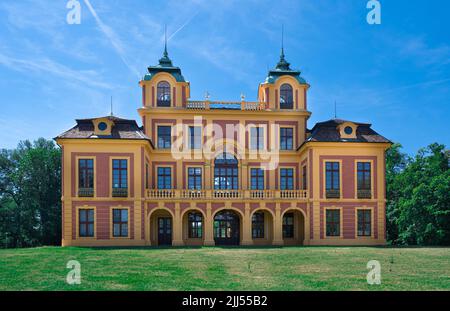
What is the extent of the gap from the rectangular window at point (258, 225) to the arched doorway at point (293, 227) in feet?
5.83

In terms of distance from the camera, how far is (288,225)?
42312mm

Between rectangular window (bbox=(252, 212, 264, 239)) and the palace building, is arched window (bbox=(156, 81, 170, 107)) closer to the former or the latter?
the palace building

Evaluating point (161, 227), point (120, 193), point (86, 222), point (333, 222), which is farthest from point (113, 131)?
point (333, 222)

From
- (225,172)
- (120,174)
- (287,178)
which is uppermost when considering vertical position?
(225,172)

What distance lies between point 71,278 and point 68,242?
2179cm

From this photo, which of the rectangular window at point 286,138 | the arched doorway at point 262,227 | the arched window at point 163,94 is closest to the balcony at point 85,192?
the arched window at point 163,94

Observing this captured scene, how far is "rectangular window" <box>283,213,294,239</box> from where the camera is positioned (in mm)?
42062

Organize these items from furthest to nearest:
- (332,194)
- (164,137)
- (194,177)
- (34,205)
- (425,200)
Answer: (34,205) → (425,200) → (194,177) → (164,137) → (332,194)

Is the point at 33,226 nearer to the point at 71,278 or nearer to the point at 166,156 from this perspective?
the point at 166,156

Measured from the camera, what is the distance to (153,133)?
41.4 meters

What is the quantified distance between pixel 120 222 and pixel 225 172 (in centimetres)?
946

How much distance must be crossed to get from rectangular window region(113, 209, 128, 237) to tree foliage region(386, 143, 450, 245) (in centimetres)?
2513

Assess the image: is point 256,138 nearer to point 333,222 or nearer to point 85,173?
point 333,222
